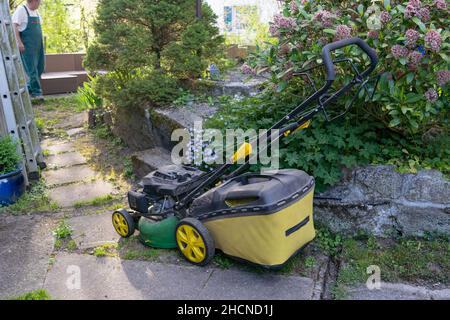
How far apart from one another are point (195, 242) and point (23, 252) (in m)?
1.29

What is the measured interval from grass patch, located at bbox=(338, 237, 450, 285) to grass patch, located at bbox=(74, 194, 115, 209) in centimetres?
217

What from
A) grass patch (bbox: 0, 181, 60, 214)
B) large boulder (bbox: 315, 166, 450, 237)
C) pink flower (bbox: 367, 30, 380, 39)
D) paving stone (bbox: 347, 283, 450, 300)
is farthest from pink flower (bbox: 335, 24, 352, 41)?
grass patch (bbox: 0, 181, 60, 214)

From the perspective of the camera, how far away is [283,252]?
Answer: 2.68 m

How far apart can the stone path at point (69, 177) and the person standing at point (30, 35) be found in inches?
56.0

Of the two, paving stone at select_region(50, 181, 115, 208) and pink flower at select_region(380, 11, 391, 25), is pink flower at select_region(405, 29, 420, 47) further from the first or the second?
paving stone at select_region(50, 181, 115, 208)

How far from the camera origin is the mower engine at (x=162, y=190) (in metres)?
3.16

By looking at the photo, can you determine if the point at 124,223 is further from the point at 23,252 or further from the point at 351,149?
the point at 351,149

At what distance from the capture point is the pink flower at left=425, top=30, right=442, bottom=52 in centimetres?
Answer: 284

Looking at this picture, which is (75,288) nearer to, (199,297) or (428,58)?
(199,297)

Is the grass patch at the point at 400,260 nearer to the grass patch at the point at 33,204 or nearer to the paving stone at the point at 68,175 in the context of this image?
the grass patch at the point at 33,204

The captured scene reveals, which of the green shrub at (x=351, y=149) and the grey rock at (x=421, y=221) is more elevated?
the green shrub at (x=351, y=149)

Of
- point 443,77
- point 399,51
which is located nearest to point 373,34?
point 399,51

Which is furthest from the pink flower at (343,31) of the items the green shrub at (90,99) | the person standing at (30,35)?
the person standing at (30,35)

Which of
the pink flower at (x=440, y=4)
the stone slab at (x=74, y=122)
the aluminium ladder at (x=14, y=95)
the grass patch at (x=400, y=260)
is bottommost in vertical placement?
the grass patch at (x=400, y=260)
